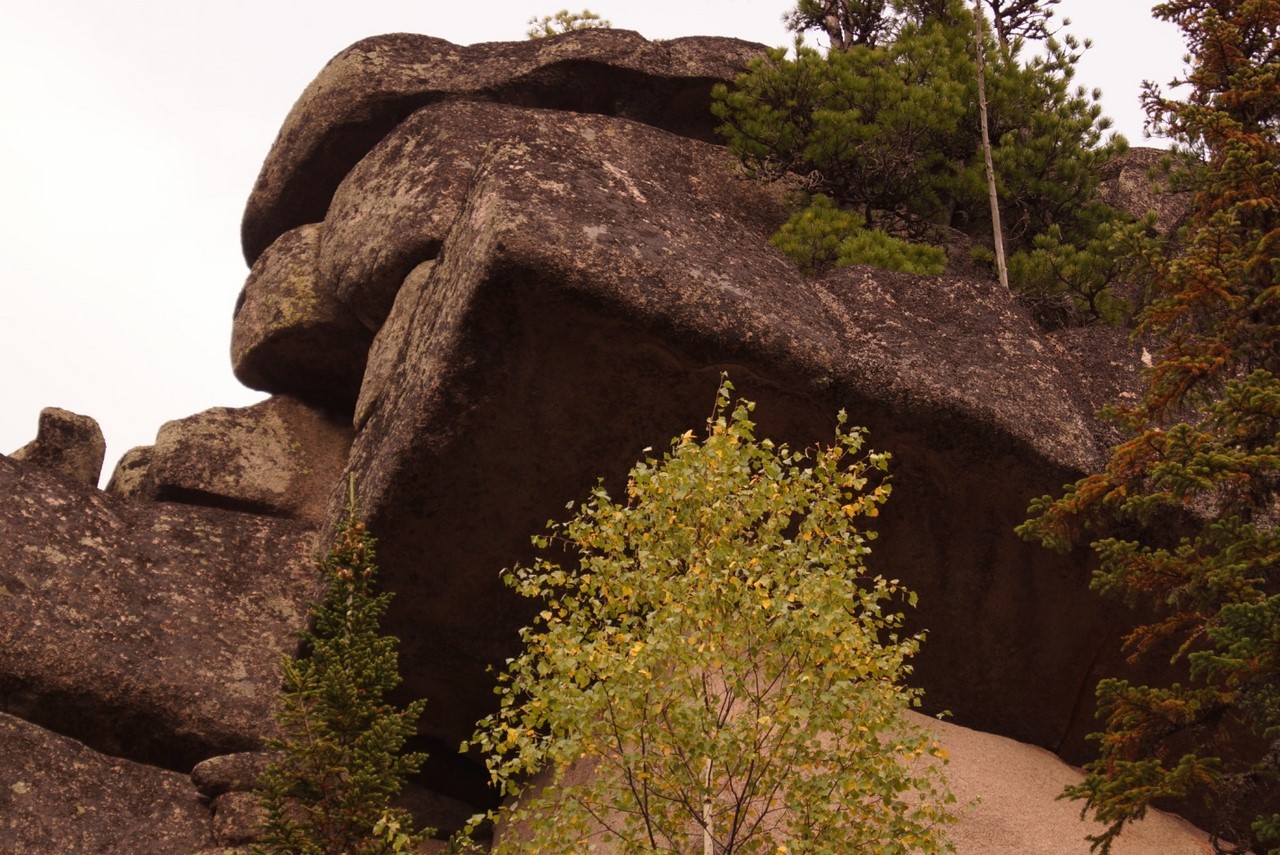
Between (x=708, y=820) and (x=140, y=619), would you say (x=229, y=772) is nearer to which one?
(x=140, y=619)

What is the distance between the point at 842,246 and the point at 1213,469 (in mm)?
9101

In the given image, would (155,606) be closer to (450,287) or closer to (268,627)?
(268,627)

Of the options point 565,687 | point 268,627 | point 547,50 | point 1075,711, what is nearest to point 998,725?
point 1075,711

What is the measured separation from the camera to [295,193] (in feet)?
83.5

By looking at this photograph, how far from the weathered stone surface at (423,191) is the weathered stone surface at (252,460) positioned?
2583 millimetres

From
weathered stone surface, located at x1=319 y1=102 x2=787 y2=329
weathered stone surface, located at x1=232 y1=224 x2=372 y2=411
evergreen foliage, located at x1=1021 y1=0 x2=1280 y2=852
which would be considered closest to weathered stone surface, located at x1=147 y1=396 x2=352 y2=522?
weathered stone surface, located at x1=232 y1=224 x2=372 y2=411

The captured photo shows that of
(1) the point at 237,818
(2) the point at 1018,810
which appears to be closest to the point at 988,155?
(2) the point at 1018,810

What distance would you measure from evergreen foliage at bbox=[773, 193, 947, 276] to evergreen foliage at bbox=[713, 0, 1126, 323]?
100 cm

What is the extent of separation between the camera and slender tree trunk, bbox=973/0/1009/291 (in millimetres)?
20594

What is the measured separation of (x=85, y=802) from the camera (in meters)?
15.6

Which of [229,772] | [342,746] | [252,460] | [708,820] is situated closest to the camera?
[708,820]

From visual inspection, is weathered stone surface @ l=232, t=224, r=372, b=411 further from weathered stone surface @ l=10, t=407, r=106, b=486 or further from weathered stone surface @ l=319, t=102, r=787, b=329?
weathered stone surface @ l=10, t=407, r=106, b=486

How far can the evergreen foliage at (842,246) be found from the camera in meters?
19.8

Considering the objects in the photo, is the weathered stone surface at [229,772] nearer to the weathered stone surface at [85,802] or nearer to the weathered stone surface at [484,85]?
the weathered stone surface at [85,802]
